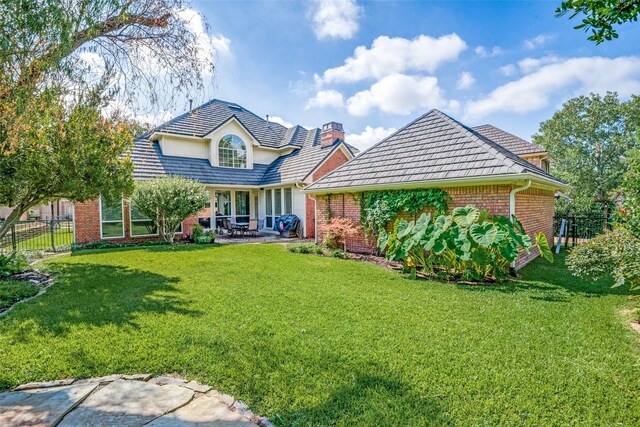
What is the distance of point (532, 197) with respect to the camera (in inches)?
431

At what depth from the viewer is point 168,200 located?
1399 cm

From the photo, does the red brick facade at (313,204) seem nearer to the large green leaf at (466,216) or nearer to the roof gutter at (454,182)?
the roof gutter at (454,182)

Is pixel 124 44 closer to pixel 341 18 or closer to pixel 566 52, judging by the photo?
pixel 341 18

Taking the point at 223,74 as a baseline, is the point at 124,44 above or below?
above

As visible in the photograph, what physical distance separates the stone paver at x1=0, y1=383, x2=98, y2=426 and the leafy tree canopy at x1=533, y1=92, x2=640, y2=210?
30.1 meters

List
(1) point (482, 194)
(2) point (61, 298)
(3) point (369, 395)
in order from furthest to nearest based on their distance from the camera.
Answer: (1) point (482, 194)
(2) point (61, 298)
(3) point (369, 395)

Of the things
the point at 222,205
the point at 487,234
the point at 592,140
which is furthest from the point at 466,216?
the point at 592,140

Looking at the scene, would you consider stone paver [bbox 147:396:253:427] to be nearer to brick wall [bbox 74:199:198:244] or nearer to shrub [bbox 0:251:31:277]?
shrub [bbox 0:251:31:277]

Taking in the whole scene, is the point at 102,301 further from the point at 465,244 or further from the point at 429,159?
the point at 429,159

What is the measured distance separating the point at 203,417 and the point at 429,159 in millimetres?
9965

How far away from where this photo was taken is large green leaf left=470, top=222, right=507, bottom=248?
23.1 feet

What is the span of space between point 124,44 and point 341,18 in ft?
21.6

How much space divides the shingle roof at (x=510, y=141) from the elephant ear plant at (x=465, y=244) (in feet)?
46.3

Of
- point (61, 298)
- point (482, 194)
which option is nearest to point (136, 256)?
point (61, 298)
